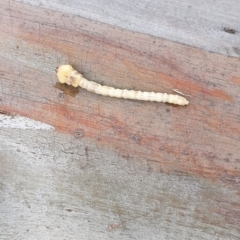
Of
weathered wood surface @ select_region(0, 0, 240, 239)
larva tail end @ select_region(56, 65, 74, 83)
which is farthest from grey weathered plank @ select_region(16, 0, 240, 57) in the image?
larva tail end @ select_region(56, 65, 74, 83)

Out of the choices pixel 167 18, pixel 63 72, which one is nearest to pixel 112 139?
pixel 63 72

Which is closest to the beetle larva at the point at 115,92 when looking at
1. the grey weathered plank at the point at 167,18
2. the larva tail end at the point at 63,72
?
the larva tail end at the point at 63,72

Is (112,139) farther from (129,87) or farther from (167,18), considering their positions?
(167,18)

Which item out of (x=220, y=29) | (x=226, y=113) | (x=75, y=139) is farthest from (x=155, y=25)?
(x=75, y=139)

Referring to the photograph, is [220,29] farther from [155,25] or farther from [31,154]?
[31,154]

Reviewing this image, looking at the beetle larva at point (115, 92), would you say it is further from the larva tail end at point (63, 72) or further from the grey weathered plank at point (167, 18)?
the grey weathered plank at point (167, 18)

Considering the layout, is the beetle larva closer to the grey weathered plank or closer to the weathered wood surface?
the weathered wood surface

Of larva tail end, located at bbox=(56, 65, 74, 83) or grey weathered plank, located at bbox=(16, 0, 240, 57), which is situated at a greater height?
grey weathered plank, located at bbox=(16, 0, 240, 57)
